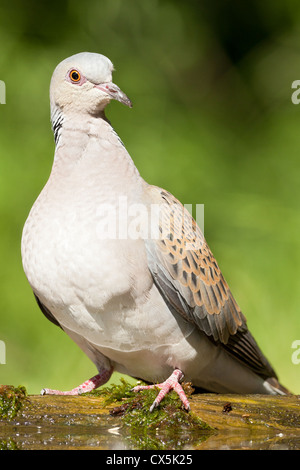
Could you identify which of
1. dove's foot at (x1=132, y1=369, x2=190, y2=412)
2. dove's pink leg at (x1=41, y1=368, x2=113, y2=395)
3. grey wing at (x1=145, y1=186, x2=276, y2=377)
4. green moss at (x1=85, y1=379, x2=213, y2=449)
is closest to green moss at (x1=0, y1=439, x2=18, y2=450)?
green moss at (x1=85, y1=379, x2=213, y2=449)

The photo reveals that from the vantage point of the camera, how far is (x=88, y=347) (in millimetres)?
2787

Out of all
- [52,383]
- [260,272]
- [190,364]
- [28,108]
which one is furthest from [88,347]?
[28,108]

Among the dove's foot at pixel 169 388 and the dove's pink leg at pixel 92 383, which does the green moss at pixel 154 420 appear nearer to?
the dove's foot at pixel 169 388

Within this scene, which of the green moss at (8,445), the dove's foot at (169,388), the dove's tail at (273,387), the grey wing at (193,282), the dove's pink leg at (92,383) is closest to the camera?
the green moss at (8,445)

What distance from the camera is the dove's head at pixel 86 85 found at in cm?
264

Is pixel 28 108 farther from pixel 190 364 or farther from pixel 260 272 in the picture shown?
pixel 190 364

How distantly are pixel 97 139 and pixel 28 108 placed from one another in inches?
88.3

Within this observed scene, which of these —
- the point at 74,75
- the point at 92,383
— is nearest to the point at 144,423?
the point at 92,383

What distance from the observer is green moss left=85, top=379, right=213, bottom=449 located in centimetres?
215

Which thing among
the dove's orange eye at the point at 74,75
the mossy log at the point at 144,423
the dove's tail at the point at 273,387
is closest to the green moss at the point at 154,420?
the mossy log at the point at 144,423

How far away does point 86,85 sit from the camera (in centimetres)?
266

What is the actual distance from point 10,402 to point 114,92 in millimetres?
1145

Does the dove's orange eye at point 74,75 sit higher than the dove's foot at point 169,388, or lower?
higher

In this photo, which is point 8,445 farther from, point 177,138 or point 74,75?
point 177,138
